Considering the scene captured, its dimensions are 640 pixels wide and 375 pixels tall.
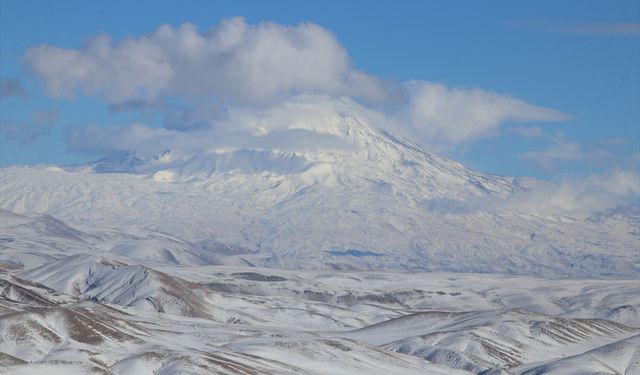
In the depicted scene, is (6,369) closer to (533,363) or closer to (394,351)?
(394,351)

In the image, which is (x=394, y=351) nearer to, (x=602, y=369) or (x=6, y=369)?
(x=602, y=369)

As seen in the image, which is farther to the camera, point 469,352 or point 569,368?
point 469,352

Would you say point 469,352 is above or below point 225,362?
above

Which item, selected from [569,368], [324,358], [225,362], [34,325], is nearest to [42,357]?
[34,325]

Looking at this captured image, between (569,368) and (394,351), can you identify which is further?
(394,351)

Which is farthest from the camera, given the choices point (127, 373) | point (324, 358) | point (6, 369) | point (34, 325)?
point (324, 358)

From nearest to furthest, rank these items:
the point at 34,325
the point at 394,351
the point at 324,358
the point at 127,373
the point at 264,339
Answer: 1. the point at 127,373
2. the point at 34,325
3. the point at 324,358
4. the point at 264,339
5. the point at 394,351

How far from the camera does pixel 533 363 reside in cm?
19250

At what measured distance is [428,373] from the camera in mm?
170000

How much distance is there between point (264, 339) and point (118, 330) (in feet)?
86.2

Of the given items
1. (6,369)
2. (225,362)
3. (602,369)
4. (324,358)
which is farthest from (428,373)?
(6,369)

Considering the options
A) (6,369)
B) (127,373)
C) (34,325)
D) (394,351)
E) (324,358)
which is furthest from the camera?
(394,351)

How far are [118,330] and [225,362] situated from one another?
75.8 feet

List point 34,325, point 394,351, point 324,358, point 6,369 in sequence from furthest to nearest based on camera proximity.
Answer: point 394,351
point 324,358
point 34,325
point 6,369
